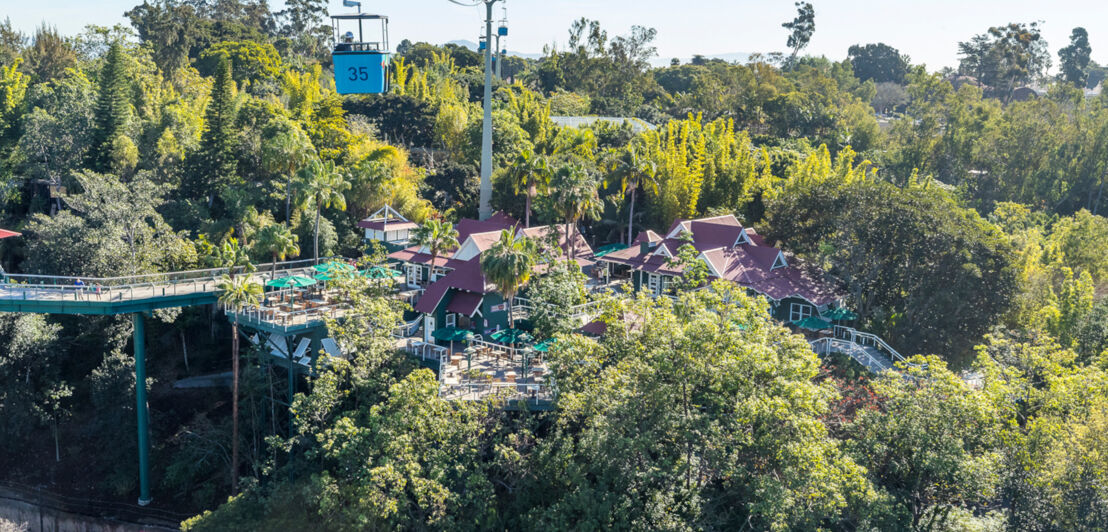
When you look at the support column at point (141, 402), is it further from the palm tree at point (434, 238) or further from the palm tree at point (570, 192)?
the palm tree at point (570, 192)

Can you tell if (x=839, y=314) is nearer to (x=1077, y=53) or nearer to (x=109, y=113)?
(x=109, y=113)

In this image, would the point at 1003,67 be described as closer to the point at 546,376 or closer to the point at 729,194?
the point at 729,194

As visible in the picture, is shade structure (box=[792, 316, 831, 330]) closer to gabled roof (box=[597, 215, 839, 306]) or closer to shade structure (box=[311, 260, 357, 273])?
gabled roof (box=[597, 215, 839, 306])

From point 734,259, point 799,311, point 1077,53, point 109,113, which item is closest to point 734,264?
point 734,259

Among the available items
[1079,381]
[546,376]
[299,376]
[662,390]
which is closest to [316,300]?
[299,376]

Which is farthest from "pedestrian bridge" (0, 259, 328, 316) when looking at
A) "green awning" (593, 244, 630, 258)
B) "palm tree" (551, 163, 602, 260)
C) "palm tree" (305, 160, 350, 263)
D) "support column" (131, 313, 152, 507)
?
"green awning" (593, 244, 630, 258)

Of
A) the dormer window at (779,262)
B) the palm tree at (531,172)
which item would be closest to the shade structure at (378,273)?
the palm tree at (531,172)
